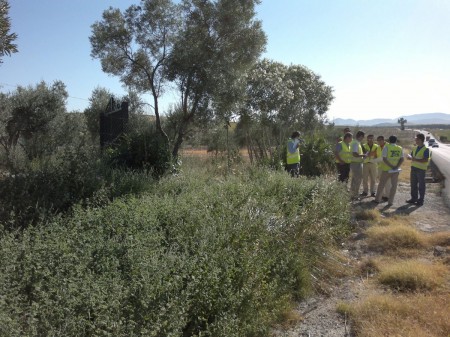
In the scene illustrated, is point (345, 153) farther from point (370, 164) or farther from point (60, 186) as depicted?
point (60, 186)

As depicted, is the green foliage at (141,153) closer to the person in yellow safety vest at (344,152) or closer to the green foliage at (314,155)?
the person in yellow safety vest at (344,152)

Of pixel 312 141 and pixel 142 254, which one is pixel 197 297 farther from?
pixel 312 141

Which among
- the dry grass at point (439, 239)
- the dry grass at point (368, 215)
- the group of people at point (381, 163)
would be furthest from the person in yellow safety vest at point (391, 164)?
the dry grass at point (439, 239)

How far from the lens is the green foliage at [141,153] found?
8.63 metres

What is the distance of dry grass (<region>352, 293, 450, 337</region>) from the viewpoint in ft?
13.7

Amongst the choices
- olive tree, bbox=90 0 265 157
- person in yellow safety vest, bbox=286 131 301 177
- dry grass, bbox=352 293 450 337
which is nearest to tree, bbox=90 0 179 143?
olive tree, bbox=90 0 265 157

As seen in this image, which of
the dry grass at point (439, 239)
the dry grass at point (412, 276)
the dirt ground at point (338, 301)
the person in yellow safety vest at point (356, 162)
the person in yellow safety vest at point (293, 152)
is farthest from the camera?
the person in yellow safety vest at point (293, 152)

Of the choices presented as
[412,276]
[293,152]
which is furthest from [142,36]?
[412,276]

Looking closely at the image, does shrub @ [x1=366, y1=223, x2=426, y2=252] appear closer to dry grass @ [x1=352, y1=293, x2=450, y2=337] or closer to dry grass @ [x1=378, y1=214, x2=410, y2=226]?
dry grass @ [x1=378, y1=214, x2=410, y2=226]

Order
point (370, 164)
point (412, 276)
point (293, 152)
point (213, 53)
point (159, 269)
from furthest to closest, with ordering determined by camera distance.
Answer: point (370, 164) → point (293, 152) → point (213, 53) → point (412, 276) → point (159, 269)

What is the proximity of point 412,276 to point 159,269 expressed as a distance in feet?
12.3

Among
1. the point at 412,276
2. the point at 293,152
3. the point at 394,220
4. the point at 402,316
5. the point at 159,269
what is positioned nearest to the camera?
the point at 159,269

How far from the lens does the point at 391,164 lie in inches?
395

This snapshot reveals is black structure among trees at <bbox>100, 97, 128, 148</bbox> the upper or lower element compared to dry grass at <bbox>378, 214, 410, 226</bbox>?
upper
